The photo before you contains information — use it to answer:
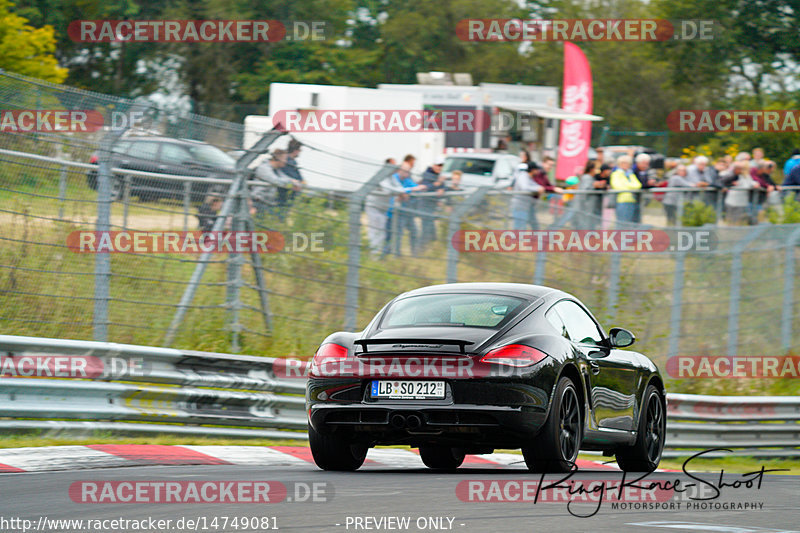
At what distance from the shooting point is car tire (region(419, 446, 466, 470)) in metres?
10.4

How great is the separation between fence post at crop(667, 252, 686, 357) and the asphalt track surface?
8.87 meters

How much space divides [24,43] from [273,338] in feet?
72.8

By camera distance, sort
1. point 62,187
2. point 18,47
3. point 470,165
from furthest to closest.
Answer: point 470,165
point 18,47
point 62,187

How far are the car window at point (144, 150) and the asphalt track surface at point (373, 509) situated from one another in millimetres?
4129

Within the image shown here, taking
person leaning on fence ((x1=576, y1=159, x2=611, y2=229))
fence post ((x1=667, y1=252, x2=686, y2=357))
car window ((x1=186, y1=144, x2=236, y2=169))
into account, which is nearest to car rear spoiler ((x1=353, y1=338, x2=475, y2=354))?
car window ((x1=186, y1=144, x2=236, y2=169))

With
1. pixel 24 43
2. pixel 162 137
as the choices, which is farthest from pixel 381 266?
pixel 24 43

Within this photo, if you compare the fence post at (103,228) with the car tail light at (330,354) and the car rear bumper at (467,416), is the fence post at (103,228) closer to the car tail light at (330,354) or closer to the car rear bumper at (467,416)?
the car tail light at (330,354)

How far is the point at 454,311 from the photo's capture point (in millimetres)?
9266

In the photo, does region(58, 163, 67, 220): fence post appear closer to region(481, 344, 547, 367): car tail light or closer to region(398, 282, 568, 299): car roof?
region(398, 282, 568, 299): car roof

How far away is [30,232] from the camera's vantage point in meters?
11.3

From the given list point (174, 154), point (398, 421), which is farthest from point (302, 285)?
point (398, 421)

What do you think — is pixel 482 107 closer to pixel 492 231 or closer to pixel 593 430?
pixel 492 231

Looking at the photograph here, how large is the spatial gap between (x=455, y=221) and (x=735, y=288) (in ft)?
16.1

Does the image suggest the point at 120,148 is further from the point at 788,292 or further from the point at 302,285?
the point at 788,292
